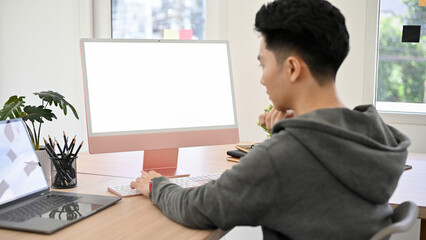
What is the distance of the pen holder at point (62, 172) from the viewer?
5.09ft

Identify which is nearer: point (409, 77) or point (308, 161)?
point (308, 161)


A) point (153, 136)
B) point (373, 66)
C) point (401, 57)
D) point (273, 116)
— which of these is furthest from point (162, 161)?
point (401, 57)

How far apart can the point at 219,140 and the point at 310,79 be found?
712 mm

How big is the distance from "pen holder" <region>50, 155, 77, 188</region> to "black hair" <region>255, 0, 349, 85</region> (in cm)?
74

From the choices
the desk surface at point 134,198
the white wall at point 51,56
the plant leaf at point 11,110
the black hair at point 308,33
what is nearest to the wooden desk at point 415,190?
the desk surface at point 134,198

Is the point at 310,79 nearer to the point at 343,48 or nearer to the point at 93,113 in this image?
the point at 343,48

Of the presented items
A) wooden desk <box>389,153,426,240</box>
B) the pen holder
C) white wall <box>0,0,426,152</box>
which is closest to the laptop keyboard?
the pen holder

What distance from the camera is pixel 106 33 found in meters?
3.60

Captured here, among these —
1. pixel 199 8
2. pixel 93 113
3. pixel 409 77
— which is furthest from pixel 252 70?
pixel 93 113

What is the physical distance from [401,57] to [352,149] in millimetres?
1949

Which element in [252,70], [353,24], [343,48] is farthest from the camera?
[252,70]

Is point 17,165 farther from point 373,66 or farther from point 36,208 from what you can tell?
point 373,66

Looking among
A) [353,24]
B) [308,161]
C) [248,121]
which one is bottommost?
[248,121]

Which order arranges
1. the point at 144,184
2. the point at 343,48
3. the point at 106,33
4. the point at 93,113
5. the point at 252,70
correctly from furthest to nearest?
the point at 106,33 → the point at 252,70 → the point at 93,113 → the point at 144,184 → the point at 343,48
